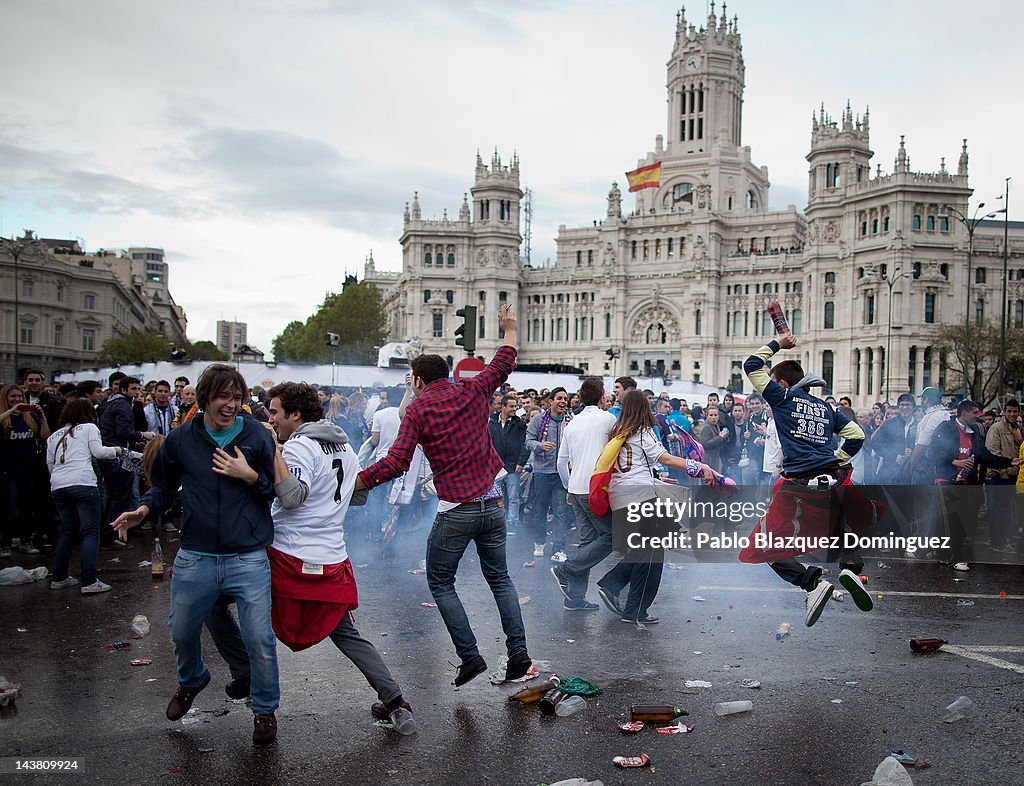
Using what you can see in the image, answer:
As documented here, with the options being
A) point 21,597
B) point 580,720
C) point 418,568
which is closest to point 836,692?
point 580,720

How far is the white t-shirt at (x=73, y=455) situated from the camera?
8.26 m

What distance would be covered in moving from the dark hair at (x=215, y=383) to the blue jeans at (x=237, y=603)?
2.78 ft

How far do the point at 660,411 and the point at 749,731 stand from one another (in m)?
10.2

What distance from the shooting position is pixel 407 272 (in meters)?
90.1

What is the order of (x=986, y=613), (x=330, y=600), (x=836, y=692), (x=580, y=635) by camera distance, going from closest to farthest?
1. (x=330, y=600)
2. (x=836, y=692)
3. (x=580, y=635)
4. (x=986, y=613)

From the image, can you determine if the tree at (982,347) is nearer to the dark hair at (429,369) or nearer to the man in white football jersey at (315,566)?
the dark hair at (429,369)

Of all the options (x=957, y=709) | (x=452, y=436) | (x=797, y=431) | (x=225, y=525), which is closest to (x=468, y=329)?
(x=797, y=431)

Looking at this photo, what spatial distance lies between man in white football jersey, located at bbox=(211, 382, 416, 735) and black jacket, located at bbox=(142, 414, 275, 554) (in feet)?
0.36

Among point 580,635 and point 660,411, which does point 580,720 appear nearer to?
point 580,635

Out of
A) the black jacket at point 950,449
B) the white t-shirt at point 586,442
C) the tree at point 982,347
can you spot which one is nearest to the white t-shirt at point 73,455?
the white t-shirt at point 586,442

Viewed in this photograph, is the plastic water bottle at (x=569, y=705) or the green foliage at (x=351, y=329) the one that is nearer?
the plastic water bottle at (x=569, y=705)

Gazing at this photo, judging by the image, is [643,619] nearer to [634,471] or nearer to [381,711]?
[634,471]

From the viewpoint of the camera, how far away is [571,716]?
16.7 ft

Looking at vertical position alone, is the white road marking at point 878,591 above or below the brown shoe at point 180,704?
below
